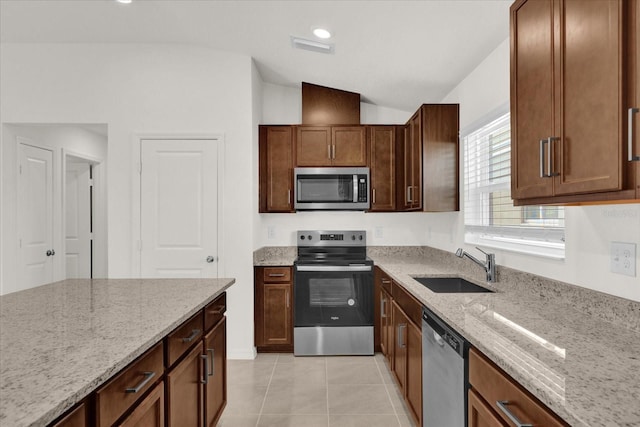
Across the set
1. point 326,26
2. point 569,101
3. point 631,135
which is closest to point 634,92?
point 631,135

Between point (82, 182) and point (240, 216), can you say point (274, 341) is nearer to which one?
point (240, 216)

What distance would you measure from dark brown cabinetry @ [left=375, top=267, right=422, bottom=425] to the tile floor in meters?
0.17

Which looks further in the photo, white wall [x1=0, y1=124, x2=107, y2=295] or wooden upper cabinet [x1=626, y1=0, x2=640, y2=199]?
white wall [x1=0, y1=124, x2=107, y2=295]

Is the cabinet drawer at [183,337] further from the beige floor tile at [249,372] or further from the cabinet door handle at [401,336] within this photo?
the beige floor tile at [249,372]

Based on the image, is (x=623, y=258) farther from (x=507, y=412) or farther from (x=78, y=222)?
(x=78, y=222)

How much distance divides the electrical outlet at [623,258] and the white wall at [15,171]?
4.14 meters

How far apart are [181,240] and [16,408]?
2786 millimetres

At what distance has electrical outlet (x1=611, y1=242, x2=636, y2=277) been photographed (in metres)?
1.31

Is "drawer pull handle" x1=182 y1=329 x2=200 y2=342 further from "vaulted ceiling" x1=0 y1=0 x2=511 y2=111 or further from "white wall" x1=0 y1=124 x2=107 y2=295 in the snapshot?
"white wall" x1=0 y1=124 x2=107 y2=295

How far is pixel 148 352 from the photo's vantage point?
4.06 feet

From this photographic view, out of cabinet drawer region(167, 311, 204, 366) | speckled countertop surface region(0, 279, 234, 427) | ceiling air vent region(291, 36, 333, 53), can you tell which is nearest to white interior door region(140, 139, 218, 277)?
ceiling air vent region(291, 36, 333, 53)

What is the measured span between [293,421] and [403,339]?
882mm

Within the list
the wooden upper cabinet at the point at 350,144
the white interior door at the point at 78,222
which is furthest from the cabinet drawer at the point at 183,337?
the white interior door at the point at 78,222

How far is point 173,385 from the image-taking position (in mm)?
1444
